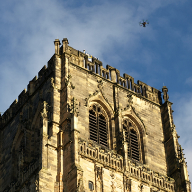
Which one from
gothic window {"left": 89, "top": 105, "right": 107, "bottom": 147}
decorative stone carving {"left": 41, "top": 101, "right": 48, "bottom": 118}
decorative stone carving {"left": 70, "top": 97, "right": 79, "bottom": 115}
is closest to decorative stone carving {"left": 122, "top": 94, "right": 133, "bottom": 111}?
gothic window {"left": 89, "top": 105, "right": 107, "bottom": 147}

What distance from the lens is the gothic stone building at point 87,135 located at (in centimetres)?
4647

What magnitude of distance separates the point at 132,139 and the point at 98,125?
309cm

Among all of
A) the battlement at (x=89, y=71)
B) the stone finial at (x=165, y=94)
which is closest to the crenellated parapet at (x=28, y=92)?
the battlement at (x=89, y=71)

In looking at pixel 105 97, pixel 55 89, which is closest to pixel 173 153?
pixel 105 97

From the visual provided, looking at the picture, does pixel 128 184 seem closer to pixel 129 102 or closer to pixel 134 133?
pixel 134 133

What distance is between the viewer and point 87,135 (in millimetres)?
A: 49438

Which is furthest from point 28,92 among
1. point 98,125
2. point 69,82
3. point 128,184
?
point 128,184

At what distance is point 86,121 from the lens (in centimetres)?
5041

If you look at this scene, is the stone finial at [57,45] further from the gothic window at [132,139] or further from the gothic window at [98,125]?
the gothic window at [132,139]

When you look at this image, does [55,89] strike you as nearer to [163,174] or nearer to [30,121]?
[30,121]

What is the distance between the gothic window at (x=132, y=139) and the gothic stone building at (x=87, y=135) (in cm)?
7

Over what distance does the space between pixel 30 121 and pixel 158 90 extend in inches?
447

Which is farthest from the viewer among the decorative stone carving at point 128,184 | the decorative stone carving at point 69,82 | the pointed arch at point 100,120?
the decorative stone carving at point 69,82

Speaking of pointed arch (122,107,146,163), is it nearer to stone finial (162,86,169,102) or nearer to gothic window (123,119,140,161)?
gothic window (123,119,140,161)
